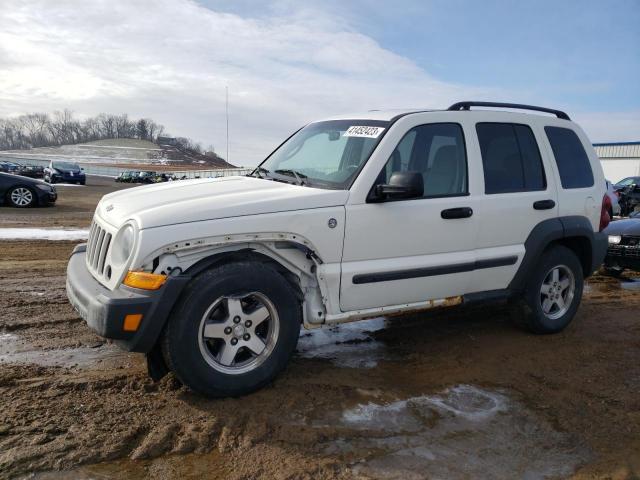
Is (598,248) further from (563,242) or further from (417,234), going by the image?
(417,234)

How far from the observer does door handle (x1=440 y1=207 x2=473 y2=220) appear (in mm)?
4268

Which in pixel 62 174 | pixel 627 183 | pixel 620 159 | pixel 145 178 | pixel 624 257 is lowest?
pixel 145 178

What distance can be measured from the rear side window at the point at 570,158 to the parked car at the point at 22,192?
14.3m

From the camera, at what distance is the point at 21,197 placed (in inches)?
594

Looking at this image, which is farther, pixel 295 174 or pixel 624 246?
pixel 624 246

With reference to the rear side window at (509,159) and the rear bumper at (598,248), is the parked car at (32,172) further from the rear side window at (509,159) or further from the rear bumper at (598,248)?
the rear bumper at (598,248)

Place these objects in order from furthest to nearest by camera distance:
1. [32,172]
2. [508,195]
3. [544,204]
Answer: [32,172]
[544,204]
[508,195]

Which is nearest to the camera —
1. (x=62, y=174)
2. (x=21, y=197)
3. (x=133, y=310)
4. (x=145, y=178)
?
(x=133, y=310)

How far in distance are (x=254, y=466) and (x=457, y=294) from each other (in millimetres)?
2356

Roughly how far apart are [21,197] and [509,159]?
1425cm

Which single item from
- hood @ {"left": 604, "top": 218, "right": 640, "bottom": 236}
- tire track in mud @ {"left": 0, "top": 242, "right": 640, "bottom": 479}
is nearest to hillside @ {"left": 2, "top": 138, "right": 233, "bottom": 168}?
hood @ {"left": 604, "top": 218, "right": 640, "bottom": 236}

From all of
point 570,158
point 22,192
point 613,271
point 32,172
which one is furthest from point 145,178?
point 570,158

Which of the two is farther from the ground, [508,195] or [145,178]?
[508,195]

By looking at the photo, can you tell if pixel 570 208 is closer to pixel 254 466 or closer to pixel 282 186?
pixel 282 186
